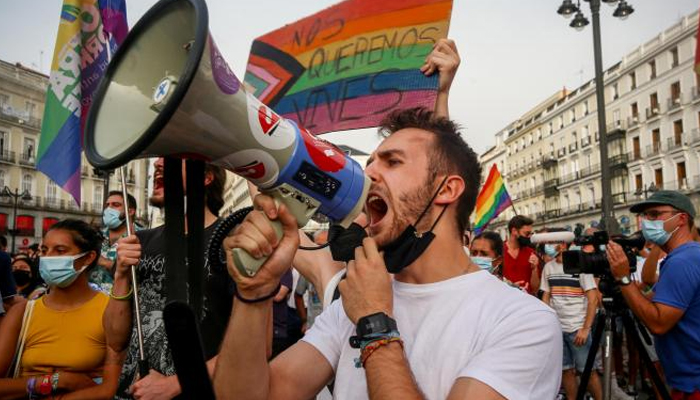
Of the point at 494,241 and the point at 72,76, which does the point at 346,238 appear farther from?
the point at 494,241

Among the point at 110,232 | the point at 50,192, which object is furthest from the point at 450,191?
the point at 50,192

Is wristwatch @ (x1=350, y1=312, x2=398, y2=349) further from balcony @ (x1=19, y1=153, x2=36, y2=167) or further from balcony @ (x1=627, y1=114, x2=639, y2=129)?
balcony @ (x1=627, y1=114, x2=639, y2=129)

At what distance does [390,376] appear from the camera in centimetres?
146

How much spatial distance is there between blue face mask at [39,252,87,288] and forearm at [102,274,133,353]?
81 centimetres

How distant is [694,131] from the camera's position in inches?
1531

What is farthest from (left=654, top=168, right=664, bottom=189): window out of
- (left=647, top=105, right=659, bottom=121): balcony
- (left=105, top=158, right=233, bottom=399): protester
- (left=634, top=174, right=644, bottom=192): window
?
(left=105, top=158, right=233, bottom=399): protester

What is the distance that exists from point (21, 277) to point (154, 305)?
4908 mm

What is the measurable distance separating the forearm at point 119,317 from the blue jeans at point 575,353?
16.6ft

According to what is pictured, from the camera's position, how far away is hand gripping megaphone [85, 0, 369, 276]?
1.22 m

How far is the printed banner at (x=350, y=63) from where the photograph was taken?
3131 mm

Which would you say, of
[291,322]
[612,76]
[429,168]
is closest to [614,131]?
[612,76]

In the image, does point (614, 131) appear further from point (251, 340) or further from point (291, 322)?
point (251, 340)

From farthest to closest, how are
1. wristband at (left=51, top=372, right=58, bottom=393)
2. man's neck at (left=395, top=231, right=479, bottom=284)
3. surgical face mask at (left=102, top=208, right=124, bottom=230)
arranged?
1. surgical face mask at (left=102, top=208, right=124, bottom=230)
2. wristband at (left=51, top=372, right=58, bottom=393)
3. man's neck at (left=395, top=231, right=479, bottom=284)

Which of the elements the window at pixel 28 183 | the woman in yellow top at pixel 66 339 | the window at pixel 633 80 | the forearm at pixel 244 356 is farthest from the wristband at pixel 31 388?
the window at pixel 633 80
